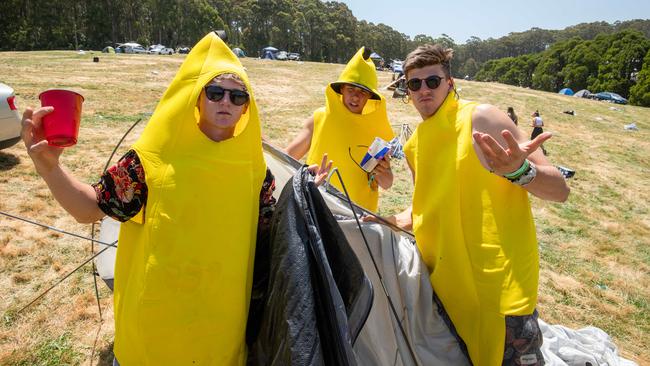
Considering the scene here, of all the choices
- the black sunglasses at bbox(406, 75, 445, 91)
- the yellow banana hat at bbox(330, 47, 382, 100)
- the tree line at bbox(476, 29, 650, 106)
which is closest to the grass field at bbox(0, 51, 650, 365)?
the yellow banana hat at bbox(330, 47, 382, 100)

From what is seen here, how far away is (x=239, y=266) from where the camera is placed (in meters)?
1.64

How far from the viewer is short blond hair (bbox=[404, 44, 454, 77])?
80.4 inches

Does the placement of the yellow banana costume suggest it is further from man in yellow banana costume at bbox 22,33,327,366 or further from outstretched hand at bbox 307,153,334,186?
man in yellow banana costume at bbox 22,33,327,366

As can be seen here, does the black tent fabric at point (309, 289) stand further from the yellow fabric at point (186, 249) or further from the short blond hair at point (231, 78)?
the short blond hair at point (231, 78)

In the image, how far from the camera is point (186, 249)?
1574 mm

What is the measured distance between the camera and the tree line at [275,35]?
42.7m

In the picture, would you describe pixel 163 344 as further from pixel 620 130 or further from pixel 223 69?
pixel 620 130

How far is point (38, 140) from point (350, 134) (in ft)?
7.00

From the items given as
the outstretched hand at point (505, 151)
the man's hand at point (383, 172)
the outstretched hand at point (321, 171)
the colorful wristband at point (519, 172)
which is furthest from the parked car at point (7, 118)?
the colorful wristband at point (519, 172)

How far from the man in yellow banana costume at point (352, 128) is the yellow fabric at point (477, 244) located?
3.75 feet

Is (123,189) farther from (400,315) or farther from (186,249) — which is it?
(400,315)

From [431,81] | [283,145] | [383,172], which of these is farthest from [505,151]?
[283,145]

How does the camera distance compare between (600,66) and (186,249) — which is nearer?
(186,249)

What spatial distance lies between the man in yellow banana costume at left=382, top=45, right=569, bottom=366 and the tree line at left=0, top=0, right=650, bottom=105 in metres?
43.4
